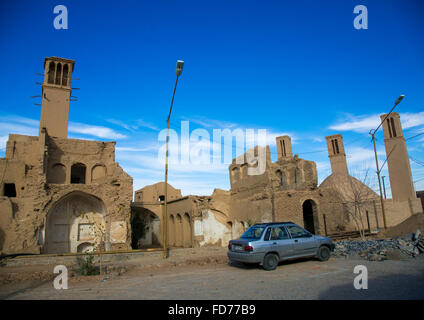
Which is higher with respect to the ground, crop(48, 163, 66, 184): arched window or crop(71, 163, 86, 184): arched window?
crop(71, 163, 86, 184): arched window

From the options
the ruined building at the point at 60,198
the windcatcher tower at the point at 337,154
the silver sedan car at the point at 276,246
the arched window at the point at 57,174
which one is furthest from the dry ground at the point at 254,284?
the windcatcher tower at the point at 337,154

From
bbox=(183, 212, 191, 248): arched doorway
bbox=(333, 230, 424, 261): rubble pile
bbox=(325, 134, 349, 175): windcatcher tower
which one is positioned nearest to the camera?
bbox=(333, 230, 424, 261): rubble pile

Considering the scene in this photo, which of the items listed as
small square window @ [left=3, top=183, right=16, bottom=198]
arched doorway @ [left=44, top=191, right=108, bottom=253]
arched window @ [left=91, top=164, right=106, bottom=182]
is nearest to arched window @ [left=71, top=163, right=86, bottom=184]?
arched window @ [left=91, top=164, right=106, bottom=182]

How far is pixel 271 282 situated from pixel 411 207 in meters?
32.8

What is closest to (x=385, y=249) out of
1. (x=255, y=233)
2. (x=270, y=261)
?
(x=270, y=261)

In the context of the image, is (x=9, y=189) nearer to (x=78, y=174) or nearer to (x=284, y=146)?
(x=78, y=174)

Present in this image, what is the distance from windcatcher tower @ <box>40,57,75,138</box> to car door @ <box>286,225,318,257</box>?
2483 cm

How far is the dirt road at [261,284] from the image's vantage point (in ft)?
20.2

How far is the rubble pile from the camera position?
10.2 metres

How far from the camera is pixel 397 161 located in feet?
116

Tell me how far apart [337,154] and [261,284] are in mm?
46697

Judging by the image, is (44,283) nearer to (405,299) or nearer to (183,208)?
(405,299)

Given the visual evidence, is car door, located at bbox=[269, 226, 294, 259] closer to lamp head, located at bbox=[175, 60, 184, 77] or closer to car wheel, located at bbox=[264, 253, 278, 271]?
car wheel, located at bbox=[264, 253, 278, 271]

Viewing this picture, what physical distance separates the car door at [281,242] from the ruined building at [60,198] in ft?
42.0
